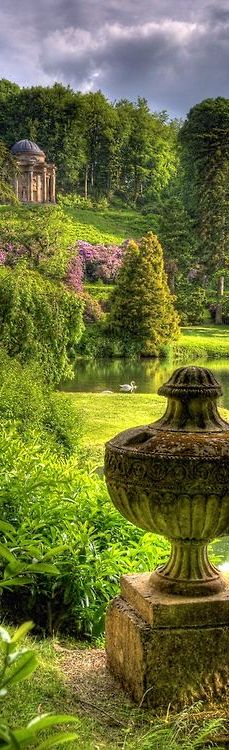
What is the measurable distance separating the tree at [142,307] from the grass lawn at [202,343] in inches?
62.2

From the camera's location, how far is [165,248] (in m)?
57.8

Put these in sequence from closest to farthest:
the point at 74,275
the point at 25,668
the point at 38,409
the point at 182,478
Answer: the point at 25,668 < the point at 182,478 < the point at 38,409 < the point at 74,275

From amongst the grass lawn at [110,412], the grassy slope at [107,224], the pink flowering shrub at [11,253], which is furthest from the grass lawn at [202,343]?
the grass lawn at [110,412]

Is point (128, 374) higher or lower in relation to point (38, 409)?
lower

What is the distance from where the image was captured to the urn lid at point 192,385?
418 cm

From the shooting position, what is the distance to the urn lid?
4180mm

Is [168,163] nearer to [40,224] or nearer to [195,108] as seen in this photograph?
[195,108]

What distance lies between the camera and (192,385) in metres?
4.20

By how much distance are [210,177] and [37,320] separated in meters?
47.3

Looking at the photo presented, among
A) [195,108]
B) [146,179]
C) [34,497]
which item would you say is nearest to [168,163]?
[146,179]

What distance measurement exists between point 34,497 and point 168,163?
8926 centimetres

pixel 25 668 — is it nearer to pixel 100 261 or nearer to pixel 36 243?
pixel 36 243

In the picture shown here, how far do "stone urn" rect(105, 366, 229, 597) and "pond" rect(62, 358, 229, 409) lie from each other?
19804 millimetres

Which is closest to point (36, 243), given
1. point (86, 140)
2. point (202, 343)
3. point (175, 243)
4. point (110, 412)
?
point (202, 343)
